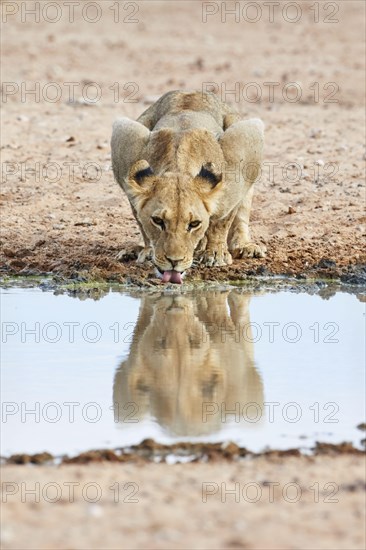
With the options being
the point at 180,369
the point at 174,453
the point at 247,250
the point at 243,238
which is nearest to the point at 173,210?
the point at 247,250

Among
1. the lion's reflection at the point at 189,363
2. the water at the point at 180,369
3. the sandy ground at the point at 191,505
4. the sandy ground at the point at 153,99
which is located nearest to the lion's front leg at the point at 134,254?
the sandy ground at the point at 153,99

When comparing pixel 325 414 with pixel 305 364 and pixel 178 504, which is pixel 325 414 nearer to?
pixel 305 364

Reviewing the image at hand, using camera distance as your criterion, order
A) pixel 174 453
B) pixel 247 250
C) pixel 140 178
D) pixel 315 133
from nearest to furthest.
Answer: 1. pixel 174 453
2. pixel 140 178
3. pixel 247 250
4. pixel 315 133

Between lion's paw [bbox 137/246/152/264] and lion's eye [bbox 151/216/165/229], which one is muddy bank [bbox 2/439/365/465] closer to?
lion's eye [bbox 151/216/165/229]

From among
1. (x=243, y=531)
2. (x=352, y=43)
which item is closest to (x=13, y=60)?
(x=352, y=43)

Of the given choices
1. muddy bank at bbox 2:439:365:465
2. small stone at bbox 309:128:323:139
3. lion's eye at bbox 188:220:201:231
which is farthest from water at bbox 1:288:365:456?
small stone at bbox 309:128:323:139

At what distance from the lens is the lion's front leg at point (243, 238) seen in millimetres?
11781

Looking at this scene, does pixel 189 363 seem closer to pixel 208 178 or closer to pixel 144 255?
pixel 208 178

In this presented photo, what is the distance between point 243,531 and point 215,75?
1548 centimetres

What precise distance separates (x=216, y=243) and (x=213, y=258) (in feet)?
0.42

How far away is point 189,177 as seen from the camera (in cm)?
1036

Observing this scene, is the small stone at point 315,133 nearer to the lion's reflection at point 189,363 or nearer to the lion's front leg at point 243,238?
the lion's front leg at point 243,238

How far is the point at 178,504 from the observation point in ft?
18.9

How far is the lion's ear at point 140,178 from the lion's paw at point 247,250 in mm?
1697
